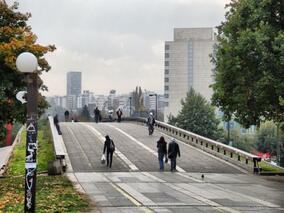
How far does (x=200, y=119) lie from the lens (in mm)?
78812

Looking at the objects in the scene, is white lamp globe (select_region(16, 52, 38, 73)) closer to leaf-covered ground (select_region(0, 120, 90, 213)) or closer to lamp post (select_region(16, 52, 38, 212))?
lamp post (select_region(16, 52, 38, 212))

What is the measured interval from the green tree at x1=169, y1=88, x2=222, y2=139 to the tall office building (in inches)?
4122

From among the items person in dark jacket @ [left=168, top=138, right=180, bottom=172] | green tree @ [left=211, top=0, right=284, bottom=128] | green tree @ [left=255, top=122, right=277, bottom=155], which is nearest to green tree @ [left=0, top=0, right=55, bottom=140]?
person in dark jacket @ [left=168, top=138, right=180, bottom=172]

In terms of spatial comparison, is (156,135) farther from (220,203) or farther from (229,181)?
(220,203)

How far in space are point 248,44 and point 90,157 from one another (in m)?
10.1

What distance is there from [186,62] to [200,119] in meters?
114

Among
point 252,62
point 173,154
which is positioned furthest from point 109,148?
point 252,62

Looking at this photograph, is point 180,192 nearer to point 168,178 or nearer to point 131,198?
point 131,198

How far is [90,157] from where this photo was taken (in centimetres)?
2822

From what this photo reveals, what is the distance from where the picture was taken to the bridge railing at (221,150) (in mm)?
27147

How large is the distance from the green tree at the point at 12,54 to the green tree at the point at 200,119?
5970cm

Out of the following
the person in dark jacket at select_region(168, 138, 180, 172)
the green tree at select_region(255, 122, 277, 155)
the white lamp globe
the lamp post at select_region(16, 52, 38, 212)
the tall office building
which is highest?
the tall office building

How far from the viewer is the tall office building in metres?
187

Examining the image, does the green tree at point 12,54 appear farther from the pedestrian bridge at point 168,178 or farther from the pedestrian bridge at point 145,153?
the pedestrian bridge at point 145,153
